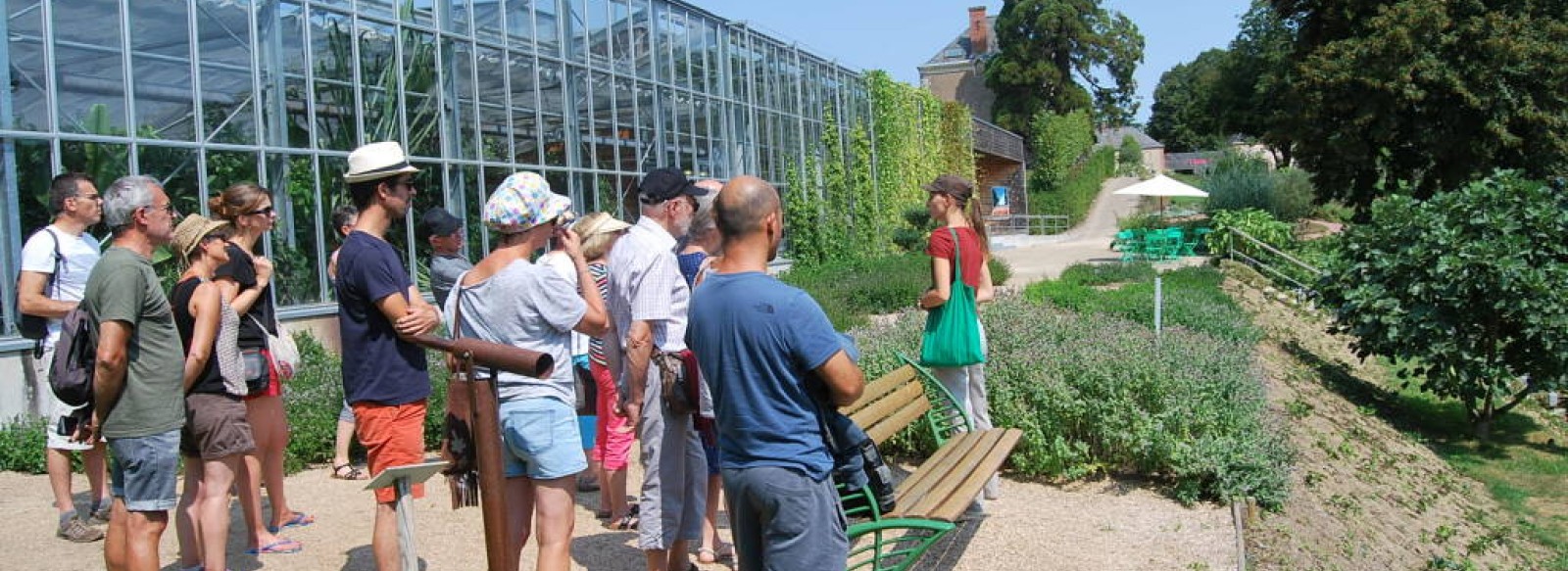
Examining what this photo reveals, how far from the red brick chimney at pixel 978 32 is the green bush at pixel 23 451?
6714cm

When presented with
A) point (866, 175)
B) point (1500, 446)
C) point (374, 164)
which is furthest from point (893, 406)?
point (866, 175)

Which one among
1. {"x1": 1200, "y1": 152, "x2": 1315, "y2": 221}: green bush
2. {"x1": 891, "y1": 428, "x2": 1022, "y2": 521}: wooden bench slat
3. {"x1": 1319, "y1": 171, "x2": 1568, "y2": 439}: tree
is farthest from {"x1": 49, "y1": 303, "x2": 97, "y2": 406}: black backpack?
{"x1": 1200, "y1": 152, "x2": 1315, "y2": 221}: green bush

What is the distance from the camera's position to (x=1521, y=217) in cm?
1034

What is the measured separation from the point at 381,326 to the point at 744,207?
1.46 meters

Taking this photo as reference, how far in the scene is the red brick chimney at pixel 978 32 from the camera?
70.9 m

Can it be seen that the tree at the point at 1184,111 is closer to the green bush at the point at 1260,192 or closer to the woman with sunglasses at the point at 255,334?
the green bush at the point at 1260,192

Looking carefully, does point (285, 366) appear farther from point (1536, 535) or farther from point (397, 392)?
point (1536, 535)

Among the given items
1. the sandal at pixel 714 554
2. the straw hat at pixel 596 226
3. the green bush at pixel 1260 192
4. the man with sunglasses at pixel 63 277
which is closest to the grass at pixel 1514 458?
the sandal at pixel 714 554

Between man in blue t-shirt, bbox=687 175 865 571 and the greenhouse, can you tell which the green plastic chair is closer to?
man in blue t-shirt, bbox=687 175 865 571

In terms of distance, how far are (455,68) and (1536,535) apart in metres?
11.1

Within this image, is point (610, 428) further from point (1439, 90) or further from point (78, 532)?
point (1439, 90)

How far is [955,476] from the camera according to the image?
4.80 m

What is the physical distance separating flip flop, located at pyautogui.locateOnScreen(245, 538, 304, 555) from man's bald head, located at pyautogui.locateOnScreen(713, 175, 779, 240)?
308 centimetres

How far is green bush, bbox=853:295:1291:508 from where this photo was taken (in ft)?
20.0
